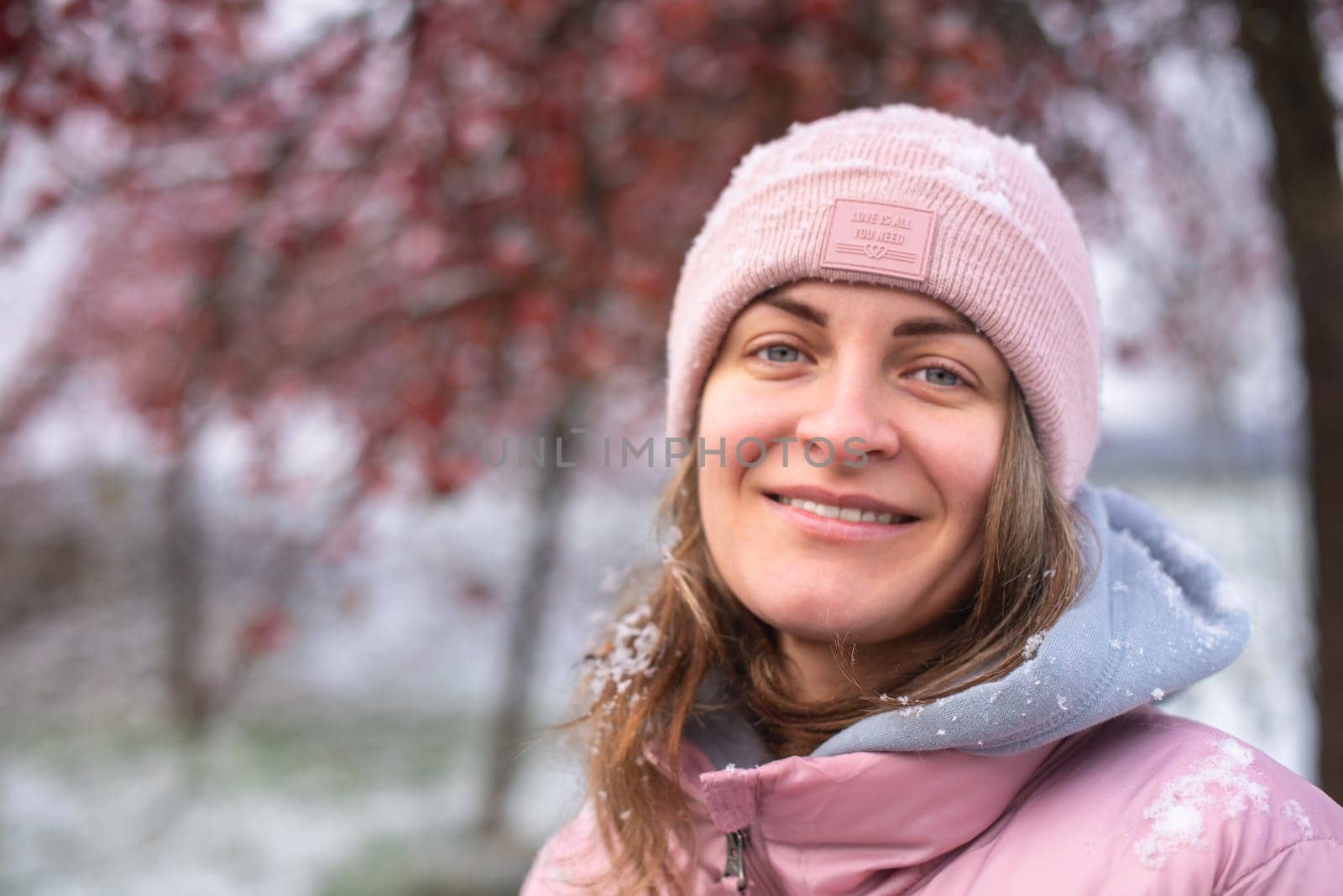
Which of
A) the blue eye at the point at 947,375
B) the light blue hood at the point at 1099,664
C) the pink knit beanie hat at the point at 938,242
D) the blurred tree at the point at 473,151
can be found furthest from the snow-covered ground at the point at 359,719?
the blue eye at the point at 947,375

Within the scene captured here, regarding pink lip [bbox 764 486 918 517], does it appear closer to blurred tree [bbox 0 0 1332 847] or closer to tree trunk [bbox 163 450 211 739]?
blurred tree [bbox 0 0 1332 847]

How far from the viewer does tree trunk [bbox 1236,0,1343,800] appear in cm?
238

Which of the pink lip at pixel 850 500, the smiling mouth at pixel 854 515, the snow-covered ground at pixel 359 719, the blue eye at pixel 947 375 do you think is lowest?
the snow-covered ground at pixel 359 719

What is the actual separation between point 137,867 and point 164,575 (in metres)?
2.15

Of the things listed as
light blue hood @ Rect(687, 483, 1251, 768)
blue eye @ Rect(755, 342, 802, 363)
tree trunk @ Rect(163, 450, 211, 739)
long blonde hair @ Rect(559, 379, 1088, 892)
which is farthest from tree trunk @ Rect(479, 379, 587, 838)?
light blue hood @ Rect(687, 483, 1251, 768)

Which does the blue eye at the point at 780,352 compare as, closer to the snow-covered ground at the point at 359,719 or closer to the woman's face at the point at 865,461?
the woman's face at the point at 865,461

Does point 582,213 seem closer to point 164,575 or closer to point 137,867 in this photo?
point 137,867

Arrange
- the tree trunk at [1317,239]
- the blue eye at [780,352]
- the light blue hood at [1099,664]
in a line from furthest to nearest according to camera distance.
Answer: the tree trunk at [1317,239] → the blue eye at [780,352] → the light blue hood at [1099,664]

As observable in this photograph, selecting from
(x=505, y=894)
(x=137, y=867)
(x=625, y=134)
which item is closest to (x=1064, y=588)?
(x=625, y=134)

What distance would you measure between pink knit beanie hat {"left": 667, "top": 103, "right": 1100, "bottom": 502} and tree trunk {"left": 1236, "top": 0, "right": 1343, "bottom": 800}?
1.22 metres

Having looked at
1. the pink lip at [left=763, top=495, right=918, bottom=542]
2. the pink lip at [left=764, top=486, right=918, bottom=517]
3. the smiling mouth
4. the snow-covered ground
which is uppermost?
the pink lip at [left=764, top=486, right=918, bottom=517]

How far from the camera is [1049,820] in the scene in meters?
1.18

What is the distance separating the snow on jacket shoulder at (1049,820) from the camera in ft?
3.41

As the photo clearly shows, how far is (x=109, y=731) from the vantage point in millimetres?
5934
